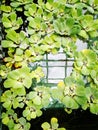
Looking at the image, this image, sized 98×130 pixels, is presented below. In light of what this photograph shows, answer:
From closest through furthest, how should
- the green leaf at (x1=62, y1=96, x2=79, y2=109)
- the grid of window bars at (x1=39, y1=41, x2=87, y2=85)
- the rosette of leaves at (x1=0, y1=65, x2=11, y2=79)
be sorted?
the green leaf at (x1=62, y1=96, x2=79, y2=109) < the rosette of leaves at (x1=0, y1=65, x2=11, y2=79) < the grid of window bars at (x1=39, y1=41, x2=87, y2=85)

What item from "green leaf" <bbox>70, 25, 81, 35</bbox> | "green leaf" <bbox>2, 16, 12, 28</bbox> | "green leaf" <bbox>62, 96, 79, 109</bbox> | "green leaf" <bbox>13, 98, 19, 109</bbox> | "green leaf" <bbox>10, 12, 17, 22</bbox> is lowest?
"green leaf" <bbox>13, 98, 19, 109</bbox>

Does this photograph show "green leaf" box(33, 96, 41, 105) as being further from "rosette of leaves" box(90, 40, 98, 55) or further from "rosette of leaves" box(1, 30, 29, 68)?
"rosette of leaves" box(90, 40, 98, 55)

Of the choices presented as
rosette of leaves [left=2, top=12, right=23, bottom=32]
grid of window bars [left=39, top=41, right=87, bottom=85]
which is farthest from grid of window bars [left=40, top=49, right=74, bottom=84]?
rosette of leaves [left=2, top=12, right=23, bottom=32]

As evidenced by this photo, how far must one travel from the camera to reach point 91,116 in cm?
182

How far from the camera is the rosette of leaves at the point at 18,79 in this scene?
150cm

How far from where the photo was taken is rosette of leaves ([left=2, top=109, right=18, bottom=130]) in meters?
1.58

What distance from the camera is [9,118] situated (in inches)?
63.1

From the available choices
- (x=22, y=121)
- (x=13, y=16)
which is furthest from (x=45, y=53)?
(x=22, y=121)

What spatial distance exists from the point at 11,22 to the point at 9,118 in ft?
1.54

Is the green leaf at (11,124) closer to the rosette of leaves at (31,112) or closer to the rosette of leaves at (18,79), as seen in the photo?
the rosette of leaves at (31,112)

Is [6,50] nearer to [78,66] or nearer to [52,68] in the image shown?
[52,68]

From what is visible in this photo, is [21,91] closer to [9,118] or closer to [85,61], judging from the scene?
[9,118]

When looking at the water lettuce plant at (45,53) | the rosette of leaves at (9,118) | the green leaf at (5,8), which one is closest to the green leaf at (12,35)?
the water lettuce plant at (45,53)

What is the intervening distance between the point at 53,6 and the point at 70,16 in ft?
0.33
